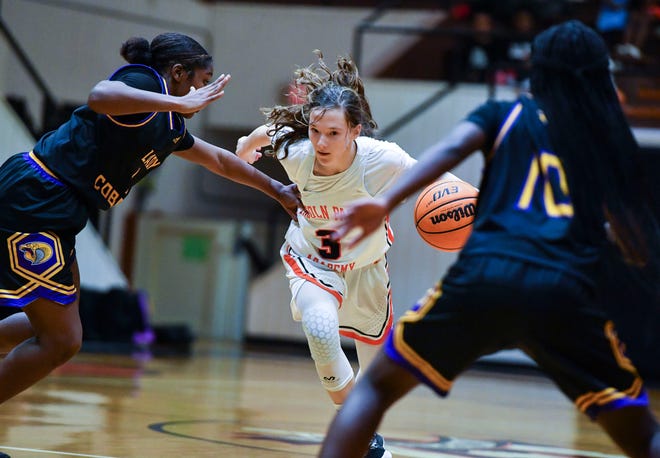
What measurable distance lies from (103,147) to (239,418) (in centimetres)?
276

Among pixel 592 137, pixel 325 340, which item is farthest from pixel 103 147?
pixel 592 137

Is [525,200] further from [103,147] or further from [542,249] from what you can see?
[103,147]

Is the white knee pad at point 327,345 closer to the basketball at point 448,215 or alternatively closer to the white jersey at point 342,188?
the white jersey at point 342,188

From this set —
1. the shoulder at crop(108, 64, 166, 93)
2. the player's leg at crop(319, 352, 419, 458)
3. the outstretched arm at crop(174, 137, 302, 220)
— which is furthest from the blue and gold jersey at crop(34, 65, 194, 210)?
the player's leg at crop(319, 352, 419, 458)

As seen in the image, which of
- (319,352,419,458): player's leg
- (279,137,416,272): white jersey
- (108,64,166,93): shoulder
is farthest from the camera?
(279,137,416,272): white jersey

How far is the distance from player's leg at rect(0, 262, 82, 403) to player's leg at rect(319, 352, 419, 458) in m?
1.53

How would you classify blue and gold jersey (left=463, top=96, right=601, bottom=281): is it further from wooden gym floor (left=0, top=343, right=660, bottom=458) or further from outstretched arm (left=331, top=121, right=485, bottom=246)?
wooden gym floor (left=0, top=343, right=660, bottom=458)

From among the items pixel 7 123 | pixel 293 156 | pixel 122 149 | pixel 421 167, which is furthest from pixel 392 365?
pixel 7 123

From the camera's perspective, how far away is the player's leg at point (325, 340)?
4.38m

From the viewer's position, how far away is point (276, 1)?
16.7 m

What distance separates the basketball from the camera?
4867 mm

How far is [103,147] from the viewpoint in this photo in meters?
4.05

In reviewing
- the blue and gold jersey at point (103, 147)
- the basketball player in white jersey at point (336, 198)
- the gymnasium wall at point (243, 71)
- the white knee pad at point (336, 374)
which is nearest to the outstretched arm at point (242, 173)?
the basketball player in white jersey at point (336, 198)

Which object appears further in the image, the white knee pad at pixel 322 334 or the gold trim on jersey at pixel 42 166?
the white knee pad at pixel 322 334
